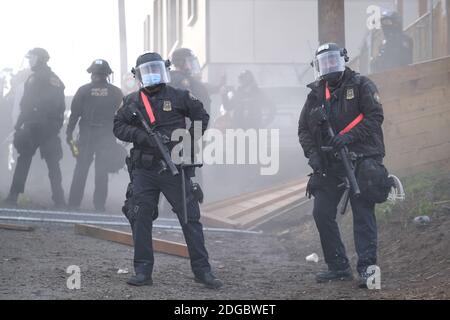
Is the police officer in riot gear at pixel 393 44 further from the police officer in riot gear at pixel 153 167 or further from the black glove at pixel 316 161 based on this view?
the police officer in riot gear at pixel 153 167

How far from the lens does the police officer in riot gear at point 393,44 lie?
1270cm

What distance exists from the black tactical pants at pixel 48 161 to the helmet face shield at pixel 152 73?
18.3ft

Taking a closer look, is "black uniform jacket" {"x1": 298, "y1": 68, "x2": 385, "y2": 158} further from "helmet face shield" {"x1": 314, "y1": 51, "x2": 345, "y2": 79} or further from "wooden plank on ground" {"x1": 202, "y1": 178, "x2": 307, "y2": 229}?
"wooden plank on ground" {"x1": 202, "y1": 178, "x2": 307, "y2": 229}

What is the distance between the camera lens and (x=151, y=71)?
734cm

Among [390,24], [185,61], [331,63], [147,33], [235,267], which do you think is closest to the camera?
[331,63]

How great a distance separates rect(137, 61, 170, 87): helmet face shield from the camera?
288 inches

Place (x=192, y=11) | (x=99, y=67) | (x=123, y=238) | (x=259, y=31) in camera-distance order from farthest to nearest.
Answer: (x=192, y=11) → (x=259, y=31) → (x=99, y=67) → (x=123, y=238)

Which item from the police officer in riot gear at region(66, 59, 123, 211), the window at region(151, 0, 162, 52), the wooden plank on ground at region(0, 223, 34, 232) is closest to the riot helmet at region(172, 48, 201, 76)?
the police officer in riot gear at region(66, 59, 123, 211)

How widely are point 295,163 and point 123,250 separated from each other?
7593mm

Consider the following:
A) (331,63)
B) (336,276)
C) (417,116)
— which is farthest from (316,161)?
(417,116)

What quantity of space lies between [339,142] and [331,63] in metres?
0.69

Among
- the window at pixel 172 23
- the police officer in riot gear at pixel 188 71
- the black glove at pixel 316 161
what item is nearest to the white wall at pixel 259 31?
the window at pixel 172 23

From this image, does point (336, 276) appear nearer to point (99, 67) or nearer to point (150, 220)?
point (150, 220)
